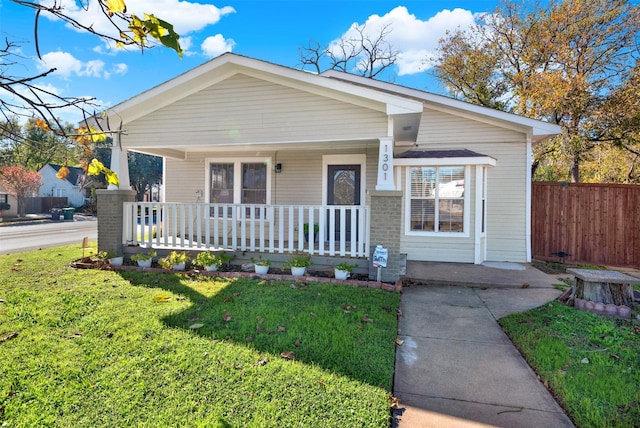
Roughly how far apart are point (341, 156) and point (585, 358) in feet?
22.3

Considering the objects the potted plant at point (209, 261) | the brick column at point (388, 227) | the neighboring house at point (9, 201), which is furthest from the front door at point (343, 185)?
the neighboring house at point (9, 201)

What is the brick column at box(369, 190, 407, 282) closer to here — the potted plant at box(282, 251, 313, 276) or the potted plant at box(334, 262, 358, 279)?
the potted plant at box(334, 262, 358, 279)

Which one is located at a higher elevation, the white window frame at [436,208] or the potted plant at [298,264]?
the white window frame at [436,208]

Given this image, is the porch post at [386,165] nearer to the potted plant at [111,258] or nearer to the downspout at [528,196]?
the downspout at [528,196]

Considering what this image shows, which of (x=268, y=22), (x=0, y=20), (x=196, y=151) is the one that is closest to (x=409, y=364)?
(x=0, y=20)

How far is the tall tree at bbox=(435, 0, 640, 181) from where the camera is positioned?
414 inches

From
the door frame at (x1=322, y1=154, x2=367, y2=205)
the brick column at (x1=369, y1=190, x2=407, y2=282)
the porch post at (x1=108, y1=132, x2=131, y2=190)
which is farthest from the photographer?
the door frame at (x1=322, y1=154, x2=367, y2=205)

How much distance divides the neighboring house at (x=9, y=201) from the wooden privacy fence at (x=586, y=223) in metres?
33.0

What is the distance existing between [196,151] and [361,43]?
43.8ft

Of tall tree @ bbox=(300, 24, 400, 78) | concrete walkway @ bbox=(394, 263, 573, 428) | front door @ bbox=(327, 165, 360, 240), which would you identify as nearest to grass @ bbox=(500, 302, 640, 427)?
concrete walkway @ bbox=(394, 263, 573, 428)

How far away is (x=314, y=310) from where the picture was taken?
438cm

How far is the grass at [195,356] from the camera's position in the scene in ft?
7.76

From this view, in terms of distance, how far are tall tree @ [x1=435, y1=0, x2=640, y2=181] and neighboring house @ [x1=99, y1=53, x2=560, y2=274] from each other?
406 cm

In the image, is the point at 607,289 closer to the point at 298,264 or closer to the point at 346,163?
the point at 298,264
